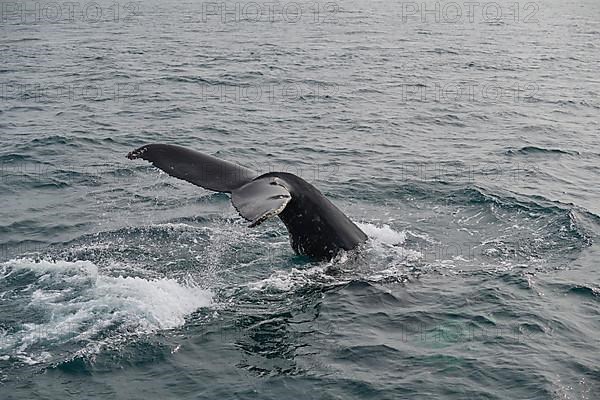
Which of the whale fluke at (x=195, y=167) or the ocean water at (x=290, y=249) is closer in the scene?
the ocean water at (x=290, y=249)

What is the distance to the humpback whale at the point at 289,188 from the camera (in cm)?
1016

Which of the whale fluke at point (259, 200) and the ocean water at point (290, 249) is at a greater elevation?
the whale fluke at point (259, 200)

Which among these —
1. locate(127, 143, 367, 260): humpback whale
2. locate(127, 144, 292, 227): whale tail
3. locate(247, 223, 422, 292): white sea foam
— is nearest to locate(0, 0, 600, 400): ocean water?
locate(247, 223, 422, 292): white sea foam

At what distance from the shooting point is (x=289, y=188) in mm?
10297

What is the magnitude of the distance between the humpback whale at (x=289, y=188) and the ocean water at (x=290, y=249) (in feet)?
1.15

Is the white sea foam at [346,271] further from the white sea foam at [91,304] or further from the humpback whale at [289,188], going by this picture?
the white sea foam at [91,304]

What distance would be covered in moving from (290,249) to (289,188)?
2.18 metres

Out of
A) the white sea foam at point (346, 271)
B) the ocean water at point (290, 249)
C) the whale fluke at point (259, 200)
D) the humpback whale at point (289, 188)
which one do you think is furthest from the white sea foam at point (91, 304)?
the whale fluke at point (259, 200)

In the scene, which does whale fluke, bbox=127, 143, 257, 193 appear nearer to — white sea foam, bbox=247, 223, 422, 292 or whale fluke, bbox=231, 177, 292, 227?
whale fluke, bbox=231, 177, 292, 227

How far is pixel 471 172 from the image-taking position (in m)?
18.2

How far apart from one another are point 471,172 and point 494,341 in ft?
28.8

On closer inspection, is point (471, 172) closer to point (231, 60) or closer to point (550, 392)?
point (550, 392)

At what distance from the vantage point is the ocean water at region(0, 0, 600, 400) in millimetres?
8977

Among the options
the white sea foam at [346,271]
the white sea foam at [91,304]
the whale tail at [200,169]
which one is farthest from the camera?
the white sea foam at [346,271]
